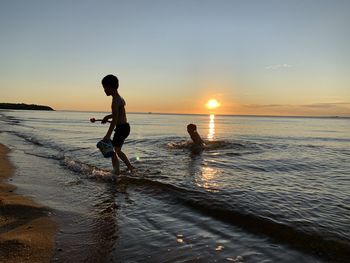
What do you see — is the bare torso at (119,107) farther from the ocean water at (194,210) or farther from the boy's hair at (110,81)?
the ocean water at (194,210)

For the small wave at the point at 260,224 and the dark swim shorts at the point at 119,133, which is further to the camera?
the dark swim shorts at the point at 119,133

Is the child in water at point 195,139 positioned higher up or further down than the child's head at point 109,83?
further down

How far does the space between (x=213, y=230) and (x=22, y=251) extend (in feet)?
7.97

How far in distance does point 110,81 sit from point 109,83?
50 mm

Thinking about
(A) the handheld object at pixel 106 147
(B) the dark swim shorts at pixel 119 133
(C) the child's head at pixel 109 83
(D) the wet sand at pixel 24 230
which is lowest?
(D) the wet sand at pixel 24 230

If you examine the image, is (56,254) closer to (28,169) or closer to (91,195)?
(91,195)

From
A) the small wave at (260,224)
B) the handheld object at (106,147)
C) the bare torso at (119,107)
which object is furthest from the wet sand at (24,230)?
the bare torso at (119,107)

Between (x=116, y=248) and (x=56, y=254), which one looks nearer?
(x=56, y=254)

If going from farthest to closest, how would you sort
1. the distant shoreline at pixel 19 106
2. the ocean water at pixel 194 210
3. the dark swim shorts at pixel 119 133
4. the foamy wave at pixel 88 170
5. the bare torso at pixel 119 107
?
the distant shoreline at pixel 19 106 → the foamy wave at pixel 88 170 → the dark swim shorts at pixel 119 133 → the bare torso at pixel 119 107 → the ocean water at pixel 194 210

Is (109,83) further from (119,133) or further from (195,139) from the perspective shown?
(195,139)

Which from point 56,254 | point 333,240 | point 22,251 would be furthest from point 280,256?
point 22,251

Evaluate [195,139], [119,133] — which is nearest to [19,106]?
[195,139]

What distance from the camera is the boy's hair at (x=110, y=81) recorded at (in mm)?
7555

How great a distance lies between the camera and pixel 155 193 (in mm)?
6805
